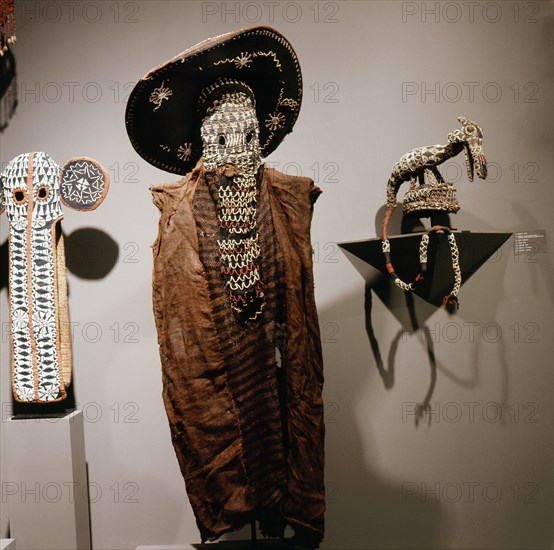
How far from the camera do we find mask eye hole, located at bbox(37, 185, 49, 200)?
1791 millimetres

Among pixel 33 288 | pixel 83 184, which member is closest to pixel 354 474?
pixel 33 288

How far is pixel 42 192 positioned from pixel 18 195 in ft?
0.29

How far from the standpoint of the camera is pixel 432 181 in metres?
1.80

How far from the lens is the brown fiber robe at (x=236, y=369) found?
55.1 inches

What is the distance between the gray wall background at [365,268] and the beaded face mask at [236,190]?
624mm

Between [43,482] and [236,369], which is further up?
[236,369]

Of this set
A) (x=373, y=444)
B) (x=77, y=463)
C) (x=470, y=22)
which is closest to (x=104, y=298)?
(x=77, y=463)

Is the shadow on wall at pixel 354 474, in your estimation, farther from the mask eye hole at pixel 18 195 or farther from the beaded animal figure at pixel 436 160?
the mask eye hole at pixel 18 195

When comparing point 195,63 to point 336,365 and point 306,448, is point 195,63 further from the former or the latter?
point 336,365

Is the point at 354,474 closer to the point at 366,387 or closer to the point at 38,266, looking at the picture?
the point at 366,387

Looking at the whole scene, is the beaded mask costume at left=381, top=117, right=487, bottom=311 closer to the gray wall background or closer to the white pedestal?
the gray wall background

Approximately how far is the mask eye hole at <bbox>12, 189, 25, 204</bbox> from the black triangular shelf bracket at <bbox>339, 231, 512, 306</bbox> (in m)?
1.18

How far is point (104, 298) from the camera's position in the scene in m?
2.08

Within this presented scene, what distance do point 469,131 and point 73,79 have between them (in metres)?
1.52
